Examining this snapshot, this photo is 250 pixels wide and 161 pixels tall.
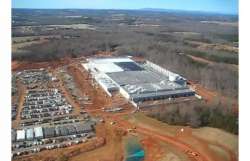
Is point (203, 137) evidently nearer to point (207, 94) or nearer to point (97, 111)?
point (207, 94)

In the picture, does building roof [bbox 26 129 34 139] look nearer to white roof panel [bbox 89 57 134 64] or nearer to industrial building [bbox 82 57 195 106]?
industrial building [bbox 82 57 195 106]

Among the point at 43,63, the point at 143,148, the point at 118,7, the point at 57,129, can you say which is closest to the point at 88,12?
the point at 118,7

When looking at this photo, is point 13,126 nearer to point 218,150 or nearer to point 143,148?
point 143,148

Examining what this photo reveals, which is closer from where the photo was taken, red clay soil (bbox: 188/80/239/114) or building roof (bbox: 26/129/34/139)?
building roof (bbox: 26/129/34/139)

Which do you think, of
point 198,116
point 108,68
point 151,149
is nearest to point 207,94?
point 198,116

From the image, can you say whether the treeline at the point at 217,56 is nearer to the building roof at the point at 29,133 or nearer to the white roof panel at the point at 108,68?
the white roof panel at the point at 108,68

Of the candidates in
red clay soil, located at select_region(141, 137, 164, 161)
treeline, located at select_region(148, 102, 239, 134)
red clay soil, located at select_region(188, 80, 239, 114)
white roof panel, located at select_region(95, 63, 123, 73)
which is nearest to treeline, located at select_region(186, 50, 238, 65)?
red clay soil, located at select_region(188, 80, 239, 114)
